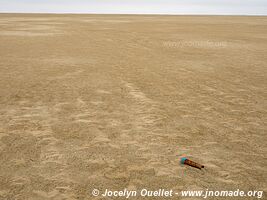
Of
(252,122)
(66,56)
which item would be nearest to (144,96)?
(252,122)

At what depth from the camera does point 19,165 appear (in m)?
3.90

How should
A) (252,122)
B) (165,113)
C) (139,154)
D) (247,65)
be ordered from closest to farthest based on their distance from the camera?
1. (139,154)
2. (252,122)
3. (165,113)
4. (247,65)

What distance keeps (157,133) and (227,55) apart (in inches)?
403

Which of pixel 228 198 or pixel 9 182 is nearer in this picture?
pixel 228 198

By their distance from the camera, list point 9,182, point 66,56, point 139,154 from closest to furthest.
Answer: point 9,182 → point 139,154 → point 66,56

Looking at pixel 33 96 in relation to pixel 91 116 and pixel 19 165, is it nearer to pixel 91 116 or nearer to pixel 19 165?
pixel 91 116

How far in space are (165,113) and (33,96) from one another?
3.30 metres

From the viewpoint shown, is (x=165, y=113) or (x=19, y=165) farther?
(x=165, y=113)

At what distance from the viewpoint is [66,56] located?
1320cm

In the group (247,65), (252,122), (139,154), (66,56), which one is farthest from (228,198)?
(66,56)

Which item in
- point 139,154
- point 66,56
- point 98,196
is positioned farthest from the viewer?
point 66,56

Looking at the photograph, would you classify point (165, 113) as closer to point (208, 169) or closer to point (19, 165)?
point (208, 169)

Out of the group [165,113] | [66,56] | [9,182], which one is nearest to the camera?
[9,182]

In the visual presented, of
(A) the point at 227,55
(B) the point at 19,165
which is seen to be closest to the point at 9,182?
(B) the point at 19,165
